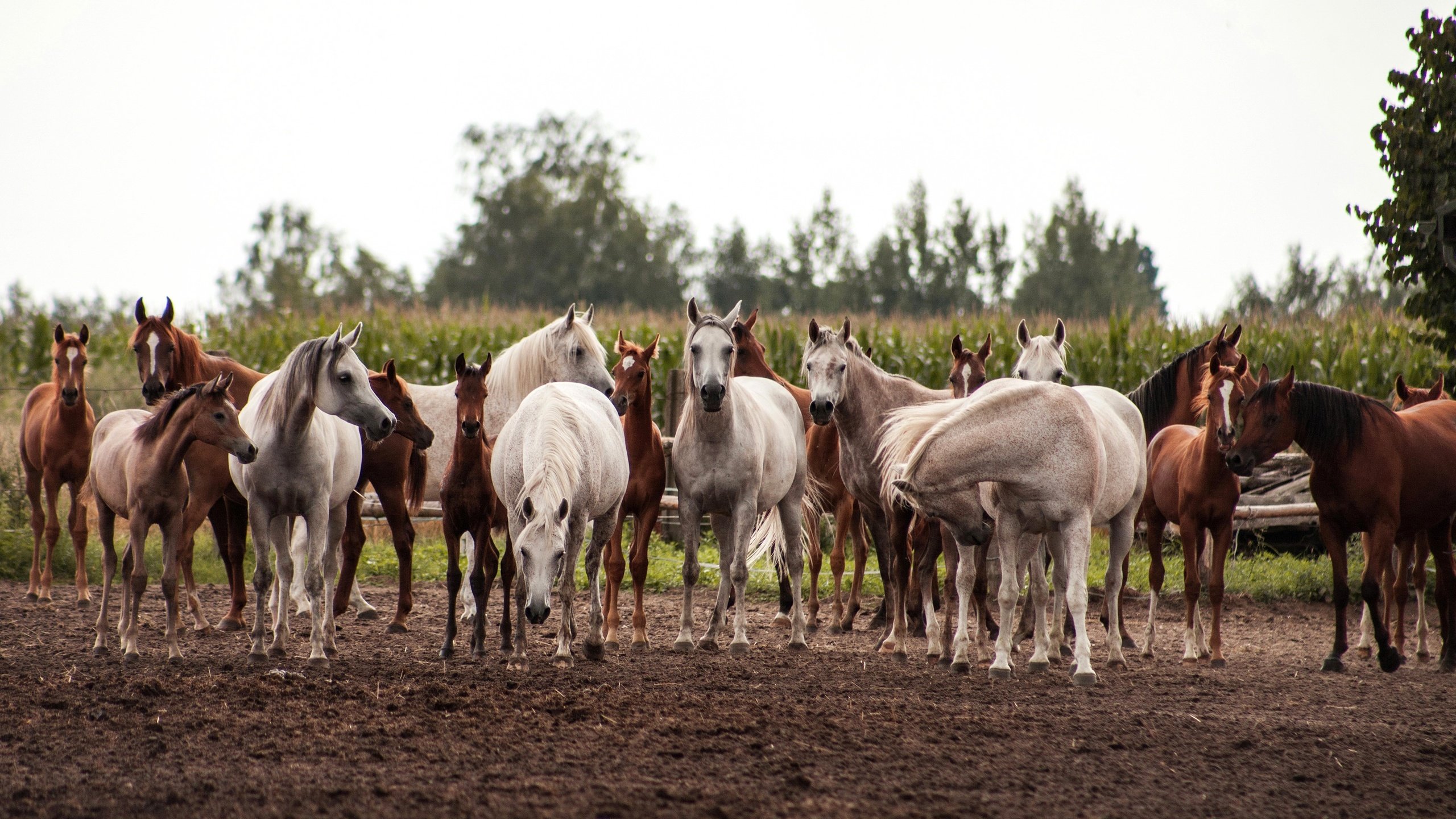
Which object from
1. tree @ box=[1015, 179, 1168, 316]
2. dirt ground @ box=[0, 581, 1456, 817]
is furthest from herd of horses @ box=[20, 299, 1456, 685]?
tree @ box=[1015, 179, 1168, 316]

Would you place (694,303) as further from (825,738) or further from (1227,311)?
(1227,311)

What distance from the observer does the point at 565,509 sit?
20.2 feet

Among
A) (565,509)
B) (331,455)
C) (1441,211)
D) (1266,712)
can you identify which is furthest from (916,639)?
(1441,211)

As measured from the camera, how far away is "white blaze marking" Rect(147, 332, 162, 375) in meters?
8.05

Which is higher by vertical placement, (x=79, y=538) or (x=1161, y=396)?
(x=1161, y=396)

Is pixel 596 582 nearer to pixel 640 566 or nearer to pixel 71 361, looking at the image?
pixel 640 566

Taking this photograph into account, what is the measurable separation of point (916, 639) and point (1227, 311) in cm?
1112

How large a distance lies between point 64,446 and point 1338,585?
399 inches

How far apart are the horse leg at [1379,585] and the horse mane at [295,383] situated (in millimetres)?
6973

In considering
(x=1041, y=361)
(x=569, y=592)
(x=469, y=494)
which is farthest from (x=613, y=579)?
(x=1041, y=361)

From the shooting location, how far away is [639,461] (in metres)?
8.25

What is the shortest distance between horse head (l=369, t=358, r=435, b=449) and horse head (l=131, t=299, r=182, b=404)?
1.53 m

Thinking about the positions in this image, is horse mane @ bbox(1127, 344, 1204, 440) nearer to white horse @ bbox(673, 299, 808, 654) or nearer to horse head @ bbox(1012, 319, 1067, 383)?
horse head @ bbox(1012, 319, 1067, 383)

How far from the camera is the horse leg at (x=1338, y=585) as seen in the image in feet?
25.6
